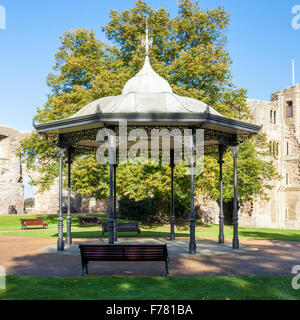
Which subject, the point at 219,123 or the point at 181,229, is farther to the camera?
the point at 181,229

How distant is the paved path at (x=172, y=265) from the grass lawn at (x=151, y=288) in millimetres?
777

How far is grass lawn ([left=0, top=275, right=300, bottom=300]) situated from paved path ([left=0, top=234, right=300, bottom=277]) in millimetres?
777

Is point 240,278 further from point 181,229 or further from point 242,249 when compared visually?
point 181,229

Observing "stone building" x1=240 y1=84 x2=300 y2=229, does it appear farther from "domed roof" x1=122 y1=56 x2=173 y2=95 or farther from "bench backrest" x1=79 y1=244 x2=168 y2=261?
"bench backrest" x1=79 y1=244 x2=168 y2=261

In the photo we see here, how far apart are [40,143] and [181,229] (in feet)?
36.8

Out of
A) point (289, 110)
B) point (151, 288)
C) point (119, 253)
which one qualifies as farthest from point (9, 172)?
point (289, 110)

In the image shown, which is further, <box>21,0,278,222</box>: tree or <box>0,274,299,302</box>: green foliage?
<box>21,0,278,222</box>: tree

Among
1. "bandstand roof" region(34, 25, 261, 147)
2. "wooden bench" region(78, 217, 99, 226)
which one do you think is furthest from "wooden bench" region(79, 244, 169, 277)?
"wooden bench" region(78, 217, 99, 226)

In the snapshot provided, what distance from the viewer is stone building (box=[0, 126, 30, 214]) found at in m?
34.3

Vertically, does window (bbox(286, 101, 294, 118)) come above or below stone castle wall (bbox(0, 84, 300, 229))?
above

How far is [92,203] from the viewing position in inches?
1737

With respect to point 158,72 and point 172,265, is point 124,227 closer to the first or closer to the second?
point 172,265

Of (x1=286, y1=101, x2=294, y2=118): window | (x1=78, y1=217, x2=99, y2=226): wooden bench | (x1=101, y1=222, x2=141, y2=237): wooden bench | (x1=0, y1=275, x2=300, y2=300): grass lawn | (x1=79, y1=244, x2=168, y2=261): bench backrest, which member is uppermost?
(x1=286, y1=101, x2=294, y2=118): window
